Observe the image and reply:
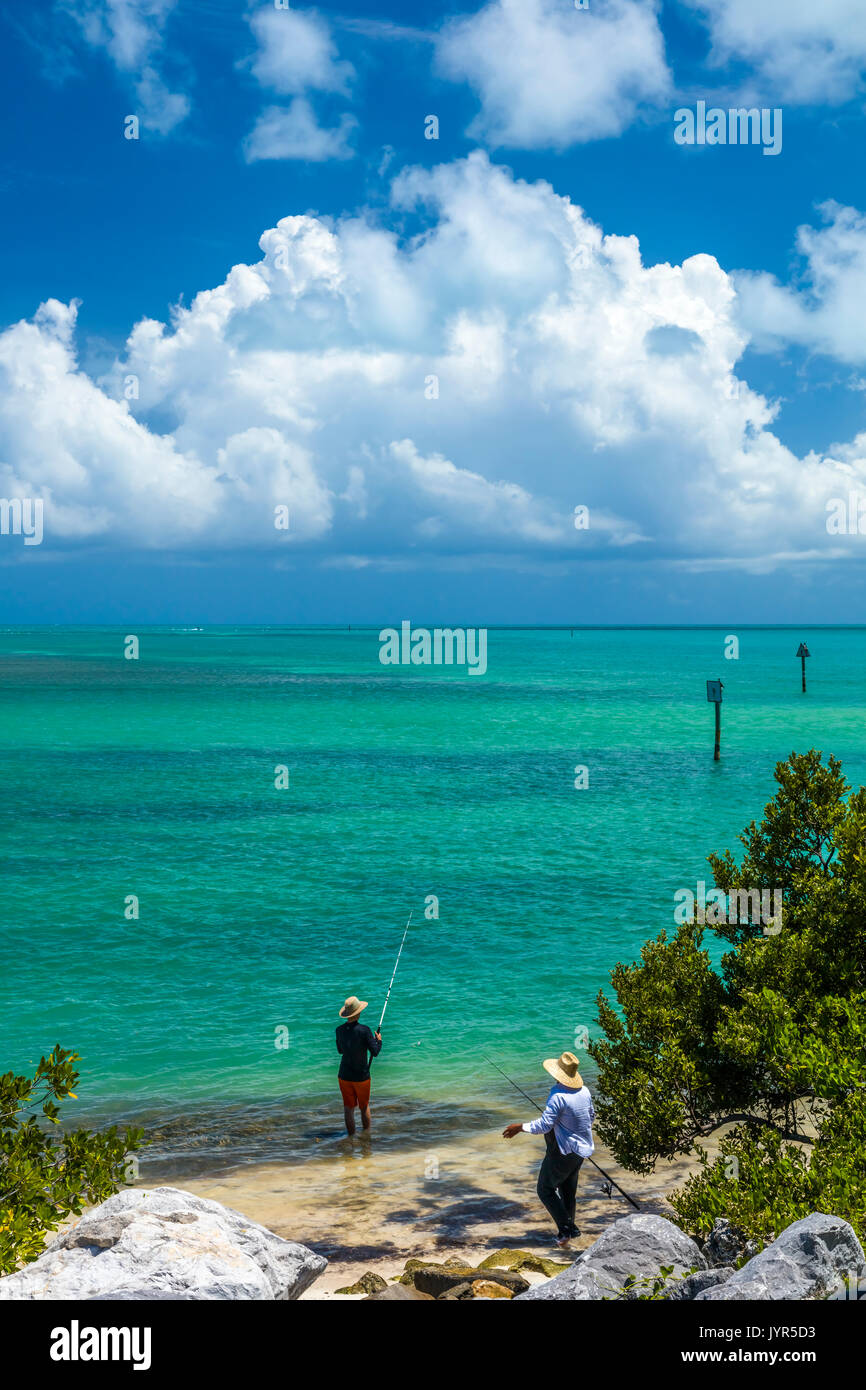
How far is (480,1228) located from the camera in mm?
11781

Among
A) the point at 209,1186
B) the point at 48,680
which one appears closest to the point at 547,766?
the point at 209,1186

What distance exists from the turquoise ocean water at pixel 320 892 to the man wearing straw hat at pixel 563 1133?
4362 millimetres

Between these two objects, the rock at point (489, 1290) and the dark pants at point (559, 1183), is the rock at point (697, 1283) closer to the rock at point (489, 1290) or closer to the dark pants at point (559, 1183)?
the rock at point (489, 1290)

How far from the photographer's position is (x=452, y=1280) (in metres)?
8.98

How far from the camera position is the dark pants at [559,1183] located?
36.8 feet

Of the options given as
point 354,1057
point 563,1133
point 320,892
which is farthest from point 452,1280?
point 320,892

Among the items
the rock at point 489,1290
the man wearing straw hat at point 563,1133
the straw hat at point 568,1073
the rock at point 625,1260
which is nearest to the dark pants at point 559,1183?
the man wearing straw hat at point 563,1133

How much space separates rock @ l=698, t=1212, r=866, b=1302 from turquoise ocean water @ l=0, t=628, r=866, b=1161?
9.21 meters

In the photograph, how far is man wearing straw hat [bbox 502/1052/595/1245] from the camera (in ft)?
36.4

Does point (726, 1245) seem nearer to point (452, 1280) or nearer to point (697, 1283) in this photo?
point (697, 1283)

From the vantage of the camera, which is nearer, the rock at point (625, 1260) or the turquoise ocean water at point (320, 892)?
the rock at point (625, 1260)

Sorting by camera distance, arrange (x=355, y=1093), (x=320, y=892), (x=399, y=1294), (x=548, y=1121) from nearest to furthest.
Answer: (x=399, y=1294) < (x=548, y=1121) < (x=355, y=1093) < (x=320, y=892)

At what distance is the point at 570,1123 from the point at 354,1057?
167 inches

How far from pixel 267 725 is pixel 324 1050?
60067mm
